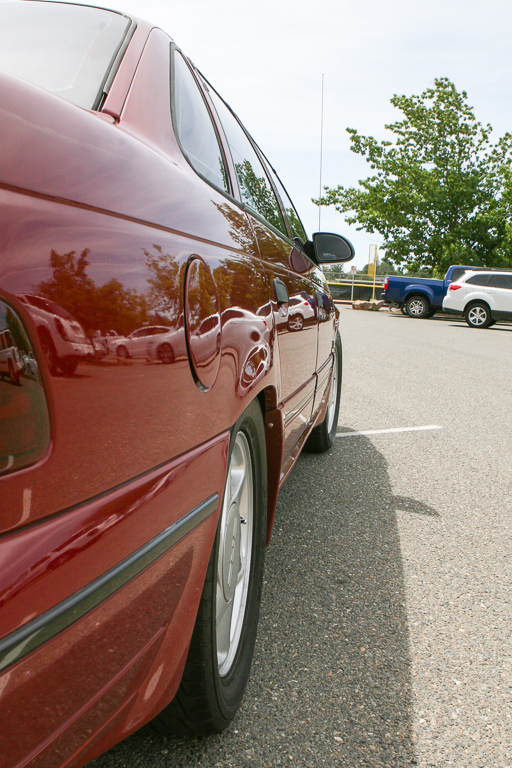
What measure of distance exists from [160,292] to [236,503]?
0.91 metres

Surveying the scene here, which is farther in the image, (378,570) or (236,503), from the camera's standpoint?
(378,570)

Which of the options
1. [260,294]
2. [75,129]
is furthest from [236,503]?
[75,129]

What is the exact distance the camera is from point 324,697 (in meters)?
1.97

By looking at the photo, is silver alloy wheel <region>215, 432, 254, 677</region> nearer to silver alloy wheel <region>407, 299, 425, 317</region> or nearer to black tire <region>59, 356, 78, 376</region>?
black tire <region>59, 356, 78, 376</region>

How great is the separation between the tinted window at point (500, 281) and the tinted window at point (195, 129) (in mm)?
19048

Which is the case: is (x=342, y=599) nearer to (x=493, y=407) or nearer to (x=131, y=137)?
(x=131, y=137)

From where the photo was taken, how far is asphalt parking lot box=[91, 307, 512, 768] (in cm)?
178

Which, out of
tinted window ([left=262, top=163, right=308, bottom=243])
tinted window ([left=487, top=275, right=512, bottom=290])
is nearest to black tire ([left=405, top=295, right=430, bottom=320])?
tinted window ([left=487, top=275, right=512, bottom=290])

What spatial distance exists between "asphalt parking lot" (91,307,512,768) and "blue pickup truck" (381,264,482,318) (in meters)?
18.0

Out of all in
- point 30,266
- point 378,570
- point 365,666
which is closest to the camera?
point 30,266

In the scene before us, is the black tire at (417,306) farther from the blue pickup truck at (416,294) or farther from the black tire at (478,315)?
the black tire at (478,315)

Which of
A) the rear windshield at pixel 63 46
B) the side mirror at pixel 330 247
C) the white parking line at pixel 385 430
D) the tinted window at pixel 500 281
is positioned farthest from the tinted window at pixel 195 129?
the tinted window at pixel 500 281

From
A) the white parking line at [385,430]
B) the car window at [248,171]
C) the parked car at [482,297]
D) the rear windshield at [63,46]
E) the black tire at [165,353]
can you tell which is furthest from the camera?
the parked car at [482,297]

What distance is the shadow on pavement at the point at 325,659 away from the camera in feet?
5.72
